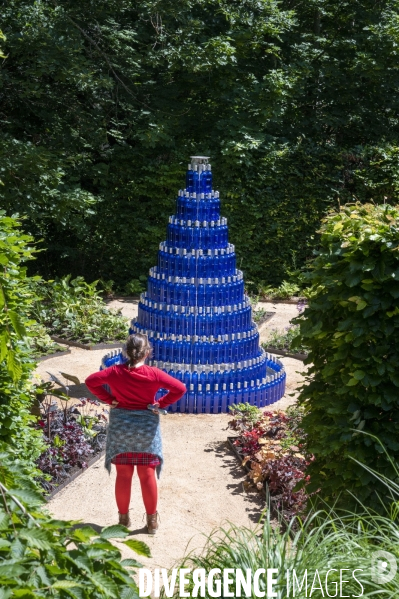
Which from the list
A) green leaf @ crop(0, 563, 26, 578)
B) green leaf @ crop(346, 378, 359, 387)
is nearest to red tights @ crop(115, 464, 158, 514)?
green leaf @ crop(346, 378, 359, 387)

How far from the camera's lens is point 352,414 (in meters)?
5.20

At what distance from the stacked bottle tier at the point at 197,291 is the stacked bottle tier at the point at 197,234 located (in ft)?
1.26

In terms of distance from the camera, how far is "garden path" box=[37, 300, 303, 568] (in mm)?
6043

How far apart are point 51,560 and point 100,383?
3144 millimetres

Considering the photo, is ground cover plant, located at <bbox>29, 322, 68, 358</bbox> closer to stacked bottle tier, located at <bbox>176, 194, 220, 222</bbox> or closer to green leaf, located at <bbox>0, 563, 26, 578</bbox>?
stacked bottle tier, located at <bbox>176, 194, 220, 222</bbox>

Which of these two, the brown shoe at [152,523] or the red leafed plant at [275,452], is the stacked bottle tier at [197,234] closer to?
the red leafed plant at [275,452]

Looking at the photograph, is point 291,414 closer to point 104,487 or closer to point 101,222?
point 104,487

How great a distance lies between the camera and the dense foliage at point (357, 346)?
16.4 ft

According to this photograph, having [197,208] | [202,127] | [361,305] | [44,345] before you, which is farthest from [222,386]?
[202,127]

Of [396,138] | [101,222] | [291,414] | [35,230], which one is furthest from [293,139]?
[291,414]

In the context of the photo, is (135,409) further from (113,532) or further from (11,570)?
(11,570)

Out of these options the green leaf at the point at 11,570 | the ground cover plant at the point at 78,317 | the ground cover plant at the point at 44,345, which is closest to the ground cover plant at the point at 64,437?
the ground cover plant at the point at 44,345

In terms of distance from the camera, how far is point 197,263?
9.34 m

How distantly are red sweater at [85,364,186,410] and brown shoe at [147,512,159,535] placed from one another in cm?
83
